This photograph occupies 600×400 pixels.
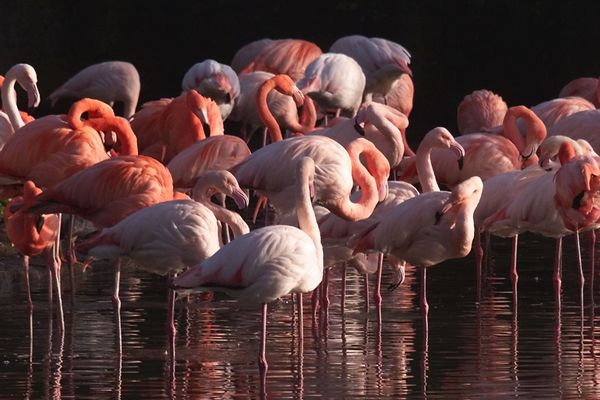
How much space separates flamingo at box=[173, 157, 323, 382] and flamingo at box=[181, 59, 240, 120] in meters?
5.52

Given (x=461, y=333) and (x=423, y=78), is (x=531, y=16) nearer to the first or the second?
(x=423, y=78)

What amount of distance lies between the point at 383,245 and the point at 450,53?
598 inches

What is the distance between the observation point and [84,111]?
8938 mm

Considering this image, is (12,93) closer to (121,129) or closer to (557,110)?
(121,129)

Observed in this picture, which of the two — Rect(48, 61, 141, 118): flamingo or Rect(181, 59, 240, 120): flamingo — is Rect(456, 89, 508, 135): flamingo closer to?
Rect(181, 59, 240, 120): flamingo

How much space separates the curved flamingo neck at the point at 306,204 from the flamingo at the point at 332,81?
193 inches

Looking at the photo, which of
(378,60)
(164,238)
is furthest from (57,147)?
(378,60)

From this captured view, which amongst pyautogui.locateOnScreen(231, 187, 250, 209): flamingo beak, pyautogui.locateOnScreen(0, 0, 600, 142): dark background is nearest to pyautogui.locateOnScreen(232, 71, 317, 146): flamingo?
pyautogui.locateOnScreen(231, 187, 250, 209): flamingo beak

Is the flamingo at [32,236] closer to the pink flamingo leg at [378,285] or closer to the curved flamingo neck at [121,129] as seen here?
the curved flamingo neck at [121,129]

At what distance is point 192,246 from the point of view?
700cm

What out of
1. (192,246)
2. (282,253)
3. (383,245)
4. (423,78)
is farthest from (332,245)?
(423,78)

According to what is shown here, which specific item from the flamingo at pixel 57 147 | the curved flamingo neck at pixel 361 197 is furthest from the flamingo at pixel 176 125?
the curved flamingo neck at pixel 361 197

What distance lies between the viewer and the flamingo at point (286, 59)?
44.7 feet

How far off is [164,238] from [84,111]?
2152 millimetres
